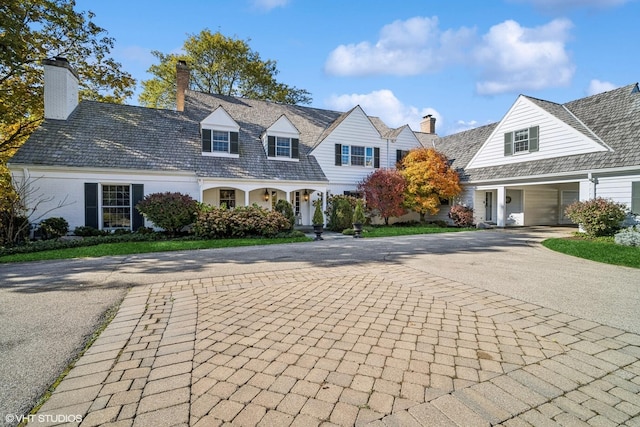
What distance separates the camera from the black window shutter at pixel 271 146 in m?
18.0

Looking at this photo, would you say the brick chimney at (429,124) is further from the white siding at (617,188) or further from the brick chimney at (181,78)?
the brick chimney at (181,78)

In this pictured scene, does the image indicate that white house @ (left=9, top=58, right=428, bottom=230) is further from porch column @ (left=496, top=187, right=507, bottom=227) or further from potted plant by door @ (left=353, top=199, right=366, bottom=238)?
porch column @ (left=496, top=187, right=507, bottom=227)

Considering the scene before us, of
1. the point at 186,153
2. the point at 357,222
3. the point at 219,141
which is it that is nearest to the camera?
the point at 357,222

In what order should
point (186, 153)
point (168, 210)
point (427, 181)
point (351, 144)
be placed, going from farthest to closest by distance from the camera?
1. point (351, 144)
2. point (427, 181)
3. point (186, 153)
4. point (168, 210)

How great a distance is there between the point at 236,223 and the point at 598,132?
57.4 feet

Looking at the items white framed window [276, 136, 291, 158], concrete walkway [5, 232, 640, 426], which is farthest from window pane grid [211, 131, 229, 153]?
concrete walkway [5, 232, 640, 426]

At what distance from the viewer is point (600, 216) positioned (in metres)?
12.0

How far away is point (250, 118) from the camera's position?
65.5ft

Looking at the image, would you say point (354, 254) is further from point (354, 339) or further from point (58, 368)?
point (58, 368)

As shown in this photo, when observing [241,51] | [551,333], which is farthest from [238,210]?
[241,51]

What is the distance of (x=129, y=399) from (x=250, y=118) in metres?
19.5

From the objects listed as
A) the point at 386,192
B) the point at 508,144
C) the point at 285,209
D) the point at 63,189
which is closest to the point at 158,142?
the point at 63,189

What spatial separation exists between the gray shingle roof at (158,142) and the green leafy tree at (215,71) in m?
8.76

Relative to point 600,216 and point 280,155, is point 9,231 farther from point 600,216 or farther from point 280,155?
point 600,216
